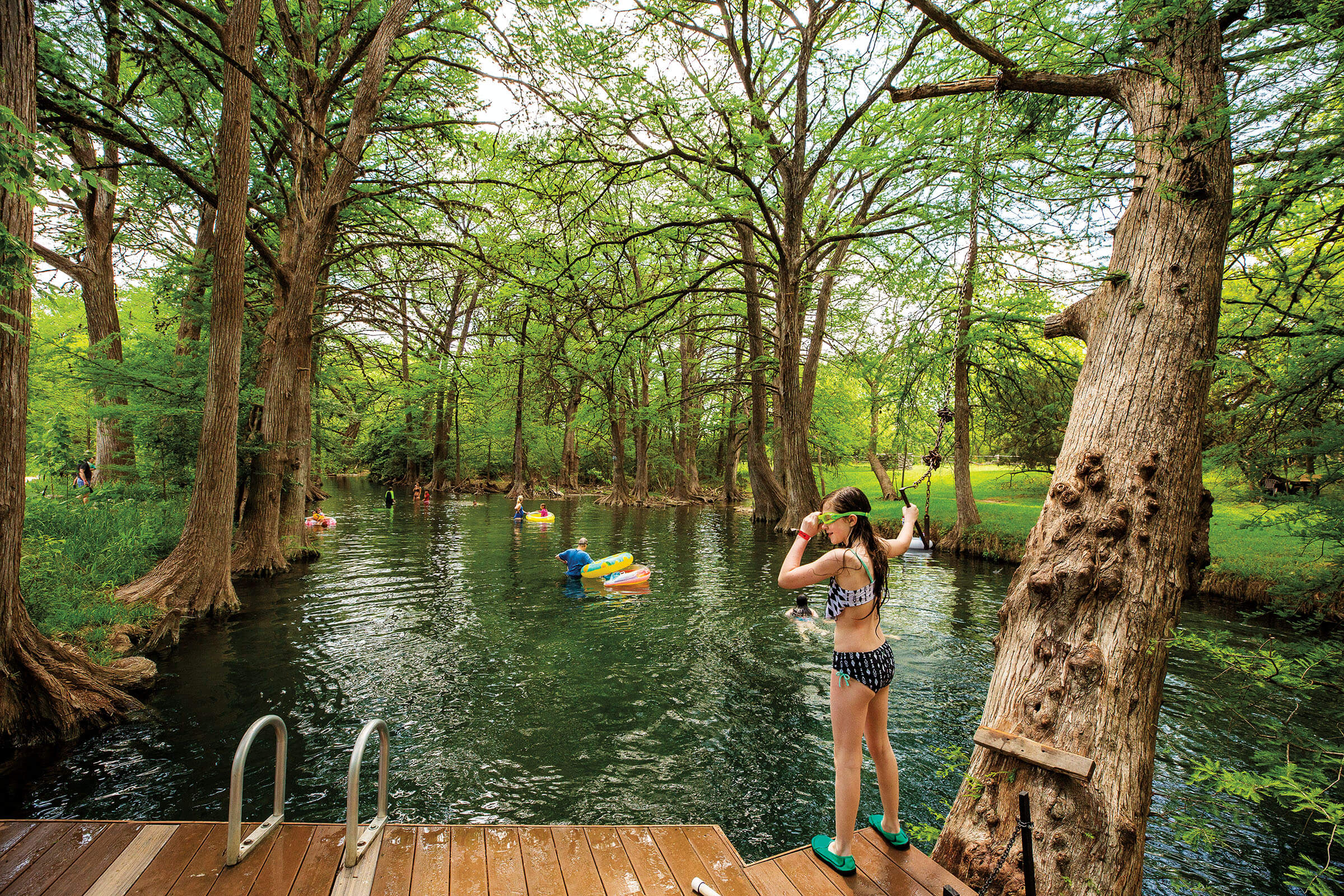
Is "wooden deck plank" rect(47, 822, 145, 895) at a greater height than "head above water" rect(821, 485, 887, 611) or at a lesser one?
lesser

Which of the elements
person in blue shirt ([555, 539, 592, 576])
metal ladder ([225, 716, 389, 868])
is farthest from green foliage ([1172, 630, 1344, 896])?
person in blue shirt ([555, 539, 592, 576])

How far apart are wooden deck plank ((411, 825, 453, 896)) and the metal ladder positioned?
0.27 m

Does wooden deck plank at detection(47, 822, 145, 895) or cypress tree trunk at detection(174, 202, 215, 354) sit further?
cypress tree trunk at detection(174, 202, 215, 354)

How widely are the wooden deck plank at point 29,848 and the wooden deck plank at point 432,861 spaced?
2.01 metres

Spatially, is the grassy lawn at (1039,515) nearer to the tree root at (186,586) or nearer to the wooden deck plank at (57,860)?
the wooden deck plank at (57,860)

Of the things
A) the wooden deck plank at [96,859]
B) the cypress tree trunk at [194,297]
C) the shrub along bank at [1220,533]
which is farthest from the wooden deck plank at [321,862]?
the cypress tree trunk at [194,297]

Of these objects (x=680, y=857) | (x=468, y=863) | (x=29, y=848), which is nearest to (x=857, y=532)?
(x=680, y=857)

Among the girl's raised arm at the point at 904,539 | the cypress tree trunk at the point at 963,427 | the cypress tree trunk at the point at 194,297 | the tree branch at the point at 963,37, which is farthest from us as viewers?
the cypress tree trunk at the point at 194,297

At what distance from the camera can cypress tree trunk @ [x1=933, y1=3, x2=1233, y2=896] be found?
129 inches

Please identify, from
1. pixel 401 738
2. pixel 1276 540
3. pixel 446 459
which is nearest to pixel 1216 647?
pixel 401 738

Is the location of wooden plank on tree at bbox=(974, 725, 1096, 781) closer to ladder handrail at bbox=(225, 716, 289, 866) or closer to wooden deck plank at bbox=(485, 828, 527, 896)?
wooden deck plank at bbox=(485, 828, 527, 896)

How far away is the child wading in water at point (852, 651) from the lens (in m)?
3.36

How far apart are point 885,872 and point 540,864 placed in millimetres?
1967

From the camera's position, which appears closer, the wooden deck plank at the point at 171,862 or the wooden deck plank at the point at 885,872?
the wooden deck plank at the point at 171,862
